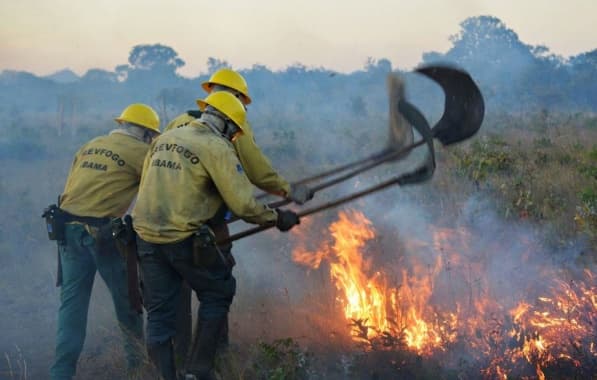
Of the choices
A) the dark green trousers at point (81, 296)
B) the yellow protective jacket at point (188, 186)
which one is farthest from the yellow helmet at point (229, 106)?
the dark green trousers at point (81, 296)

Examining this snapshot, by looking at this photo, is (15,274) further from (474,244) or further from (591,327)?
(591,327)

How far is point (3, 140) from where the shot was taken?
15594 mm

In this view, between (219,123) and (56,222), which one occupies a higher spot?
(219,123)

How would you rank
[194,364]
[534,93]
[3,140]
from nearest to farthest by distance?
[194,364] < [3,140] < [534,93]

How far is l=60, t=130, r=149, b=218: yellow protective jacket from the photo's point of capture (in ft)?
14.9

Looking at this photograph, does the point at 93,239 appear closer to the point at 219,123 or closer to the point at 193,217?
the point at 193,217

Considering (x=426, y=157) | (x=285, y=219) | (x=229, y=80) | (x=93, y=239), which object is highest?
(x=229, y=80)

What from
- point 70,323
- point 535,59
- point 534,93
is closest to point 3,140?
point 70,323

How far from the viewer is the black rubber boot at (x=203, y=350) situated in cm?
385

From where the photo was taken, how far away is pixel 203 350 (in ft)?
12.6

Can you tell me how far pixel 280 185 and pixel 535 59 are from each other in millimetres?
27013

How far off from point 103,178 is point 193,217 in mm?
1301

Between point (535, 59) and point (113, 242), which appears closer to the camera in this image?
point (113, 242)

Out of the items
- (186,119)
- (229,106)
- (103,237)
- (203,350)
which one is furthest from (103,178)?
(203,350)
